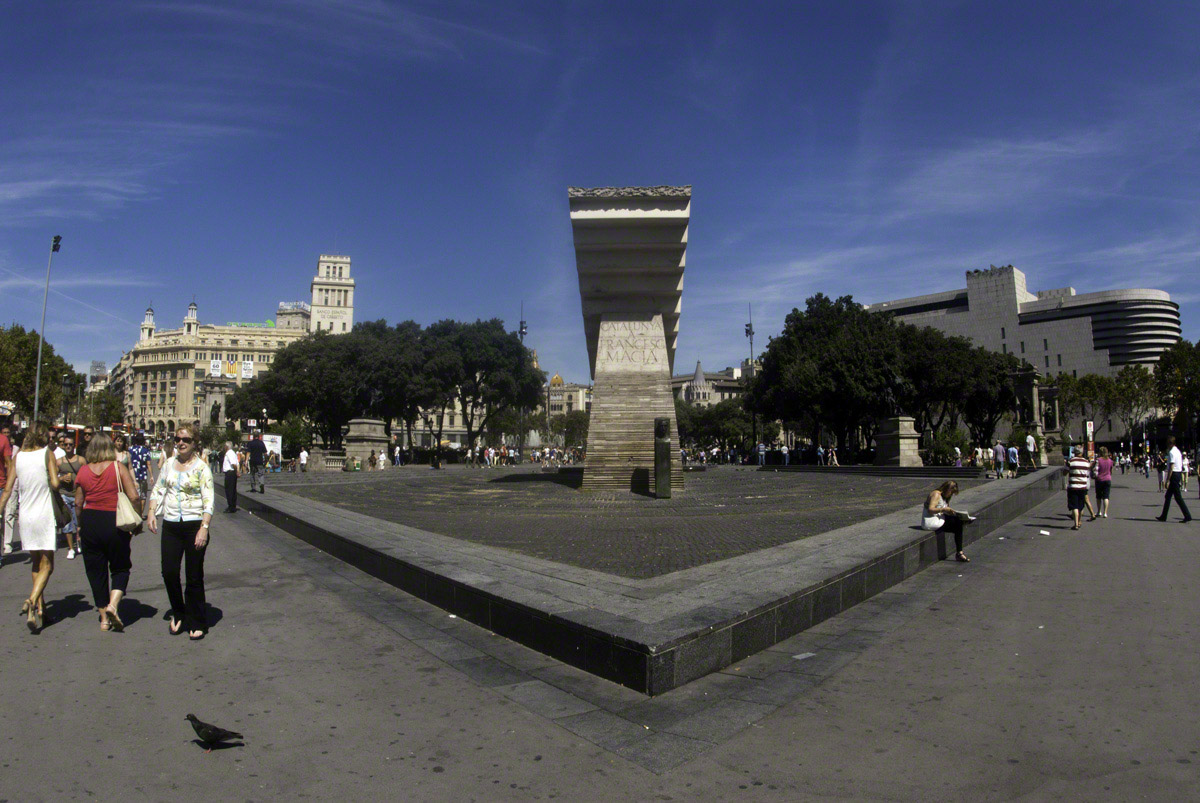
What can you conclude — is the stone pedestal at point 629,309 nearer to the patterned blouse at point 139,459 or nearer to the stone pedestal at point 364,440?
the patterned blouse at point 139,459

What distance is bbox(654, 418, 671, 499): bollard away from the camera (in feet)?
57.0

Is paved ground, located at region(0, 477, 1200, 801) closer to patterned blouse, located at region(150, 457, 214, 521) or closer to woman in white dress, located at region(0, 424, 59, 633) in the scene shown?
woman in white dress, located at region(0, 424, 59, 633)

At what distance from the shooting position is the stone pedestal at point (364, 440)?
137 ft

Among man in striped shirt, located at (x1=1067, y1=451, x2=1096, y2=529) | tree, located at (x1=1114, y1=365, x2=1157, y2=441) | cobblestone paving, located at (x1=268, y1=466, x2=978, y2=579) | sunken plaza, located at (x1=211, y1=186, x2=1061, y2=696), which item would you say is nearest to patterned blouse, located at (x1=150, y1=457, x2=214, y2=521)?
sunken plaza, located at (x1=211, y1=186, x2=1061, y2=696)

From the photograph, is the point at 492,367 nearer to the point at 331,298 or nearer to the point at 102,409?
the point at 102,409

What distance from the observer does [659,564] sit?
777 cm

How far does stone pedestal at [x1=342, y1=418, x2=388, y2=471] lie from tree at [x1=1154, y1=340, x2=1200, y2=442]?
168ft

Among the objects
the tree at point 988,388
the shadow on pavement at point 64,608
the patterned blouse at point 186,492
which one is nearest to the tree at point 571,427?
the tree at point 988,388

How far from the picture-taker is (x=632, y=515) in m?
13.7

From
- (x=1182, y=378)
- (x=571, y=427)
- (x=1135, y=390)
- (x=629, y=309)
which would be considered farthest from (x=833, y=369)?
(x=571, y=427)

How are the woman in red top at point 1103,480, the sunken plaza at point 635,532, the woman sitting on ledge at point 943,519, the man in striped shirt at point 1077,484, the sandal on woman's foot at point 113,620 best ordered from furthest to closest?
the woman in red top at point 1103,480 → the man in striped shirt at point 1077,484 → the woman sitting on ledge at point 943,519 → the sandal on woman's foot at point 113,620 → the sunken plaza at point 635,532

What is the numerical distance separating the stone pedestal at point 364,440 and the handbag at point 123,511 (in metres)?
35.3

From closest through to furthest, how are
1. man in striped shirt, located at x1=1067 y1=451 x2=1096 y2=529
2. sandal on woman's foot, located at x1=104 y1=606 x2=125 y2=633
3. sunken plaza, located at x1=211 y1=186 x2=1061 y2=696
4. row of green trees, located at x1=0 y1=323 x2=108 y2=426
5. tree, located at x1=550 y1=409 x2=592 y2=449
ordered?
sunken plaza, located at x1=211 y1=186 x2=1061 y2=696, sandal on woman's foot, located at x1=104 y1=606 x2=125 y2=633, man in striped shirt, located at x1=1067 y1=451 x2=1096 y2=529, row of green trees, located at x1=0 y1=323 x2=108 y2=426, tree, located at x1=550 y1=409 x2=592 y2=449

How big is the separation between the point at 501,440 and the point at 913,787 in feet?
379
